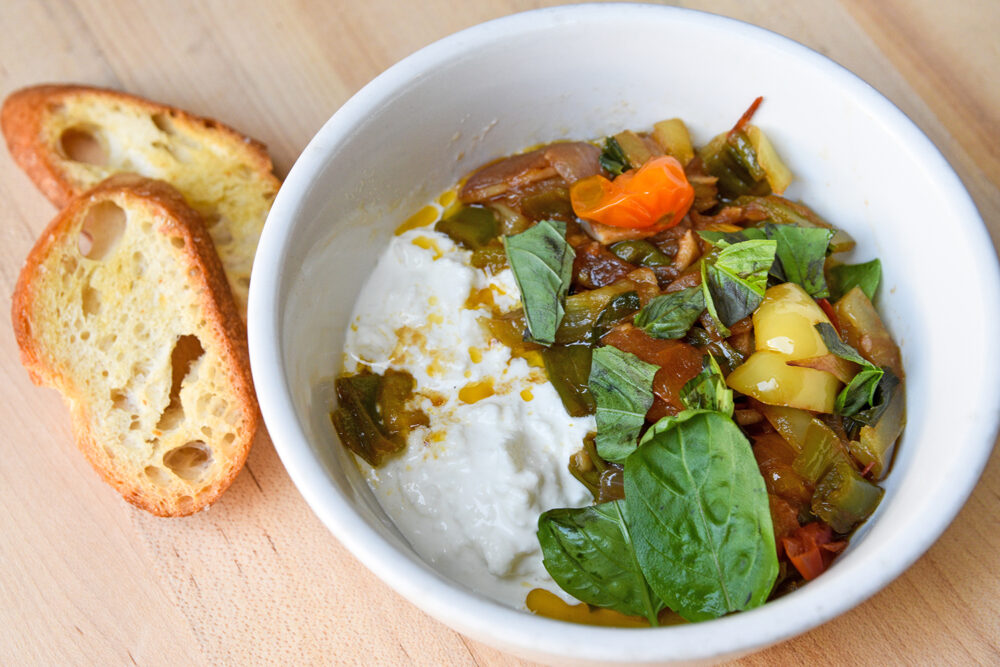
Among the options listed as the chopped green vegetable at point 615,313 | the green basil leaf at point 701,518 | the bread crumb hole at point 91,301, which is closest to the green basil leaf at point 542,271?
the chopped green vegetable at point 615,313

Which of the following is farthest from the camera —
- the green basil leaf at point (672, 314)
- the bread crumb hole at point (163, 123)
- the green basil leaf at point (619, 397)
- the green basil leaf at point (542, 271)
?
the bread crumb hole at point (163, 123)

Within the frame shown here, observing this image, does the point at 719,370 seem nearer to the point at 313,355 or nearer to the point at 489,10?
the point at 313,355

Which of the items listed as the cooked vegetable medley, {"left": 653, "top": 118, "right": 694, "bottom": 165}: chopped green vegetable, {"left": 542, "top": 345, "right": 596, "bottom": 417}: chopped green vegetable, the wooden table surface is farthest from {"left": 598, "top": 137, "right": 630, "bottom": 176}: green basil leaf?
the wooden table surface

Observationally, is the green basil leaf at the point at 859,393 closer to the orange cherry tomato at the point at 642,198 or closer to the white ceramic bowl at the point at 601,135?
the white ceramic bowl at the point at 601,135

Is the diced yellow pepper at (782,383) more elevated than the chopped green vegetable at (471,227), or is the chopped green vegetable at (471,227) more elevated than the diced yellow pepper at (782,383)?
the chopped green vegetable at (471,227)

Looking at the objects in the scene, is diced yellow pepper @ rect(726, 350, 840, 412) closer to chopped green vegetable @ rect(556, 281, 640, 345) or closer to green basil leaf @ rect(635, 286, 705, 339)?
green basil leaf @ rect(635, 286, 705, 339)

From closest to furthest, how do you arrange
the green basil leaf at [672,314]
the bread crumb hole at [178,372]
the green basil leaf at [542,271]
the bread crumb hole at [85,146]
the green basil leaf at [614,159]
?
the green basil leaf at [672,314] < the green basil leaf at [542,271] < the green basil leaf at [614,159] < the bread crumb hole at [178,372] < the bread crumb hole at [85,146]
